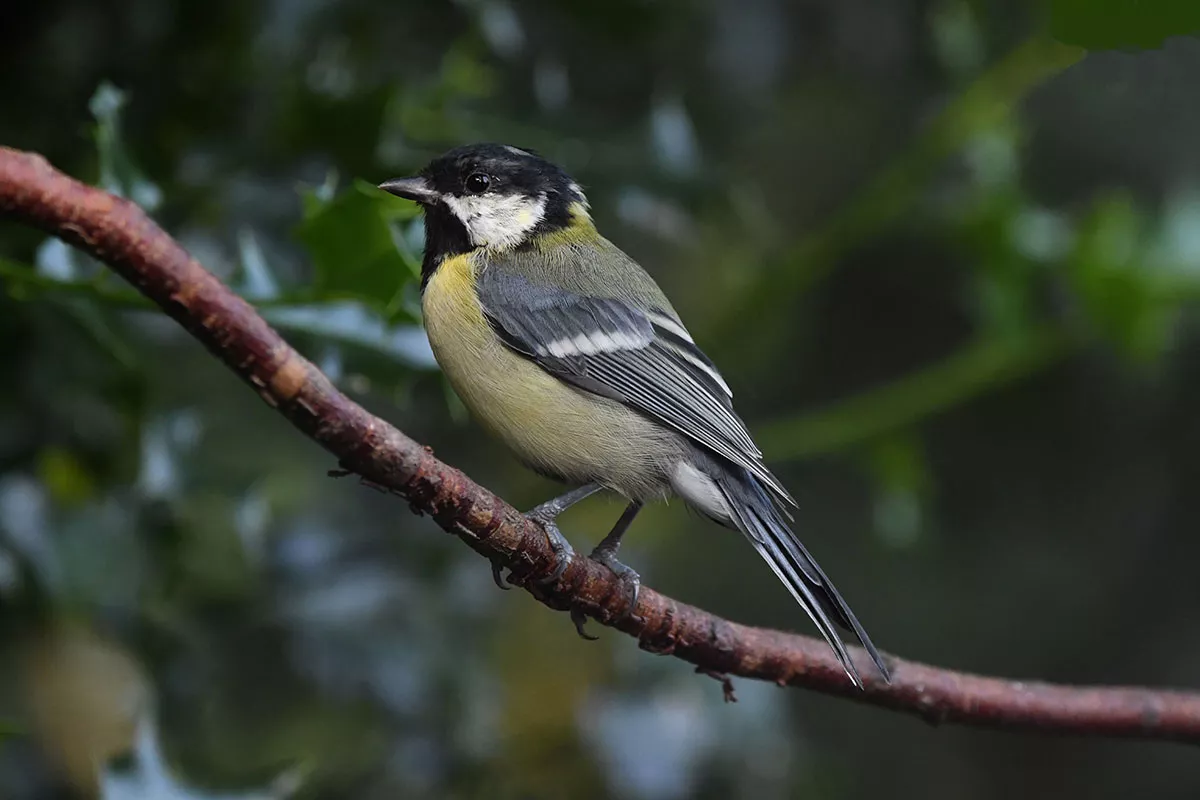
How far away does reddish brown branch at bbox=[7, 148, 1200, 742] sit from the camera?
991mm

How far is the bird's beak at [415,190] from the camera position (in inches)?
73.3

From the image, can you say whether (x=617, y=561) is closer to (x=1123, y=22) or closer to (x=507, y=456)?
(x=1123, y=22)

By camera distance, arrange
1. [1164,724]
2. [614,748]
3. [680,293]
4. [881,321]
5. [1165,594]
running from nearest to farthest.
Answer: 1. [1164,724]
2. [614,748]
3. [680,293]
4. [1165,594]
5. [881,321]

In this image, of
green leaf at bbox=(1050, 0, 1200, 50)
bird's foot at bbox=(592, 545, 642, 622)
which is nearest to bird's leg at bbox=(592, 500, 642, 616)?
bird's foot at bbox=(592, 545, 642, 622)

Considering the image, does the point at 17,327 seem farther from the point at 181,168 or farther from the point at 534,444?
the point at 534,444

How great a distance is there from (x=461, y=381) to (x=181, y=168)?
703 millimetres

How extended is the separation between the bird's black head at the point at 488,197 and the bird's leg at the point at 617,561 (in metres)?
0.46

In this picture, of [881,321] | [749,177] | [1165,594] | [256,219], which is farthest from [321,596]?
[1165,594]

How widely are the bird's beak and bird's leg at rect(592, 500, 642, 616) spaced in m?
0.54

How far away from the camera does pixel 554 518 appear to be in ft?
5.45

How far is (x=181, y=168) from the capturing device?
206 cm

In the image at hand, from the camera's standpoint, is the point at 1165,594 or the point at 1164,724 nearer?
the point at 1164,724

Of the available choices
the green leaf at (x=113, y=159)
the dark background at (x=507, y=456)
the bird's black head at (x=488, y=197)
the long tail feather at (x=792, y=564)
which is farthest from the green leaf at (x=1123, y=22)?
the green leaf at (x=113, y=159)

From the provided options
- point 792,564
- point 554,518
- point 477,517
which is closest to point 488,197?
point 554,518
